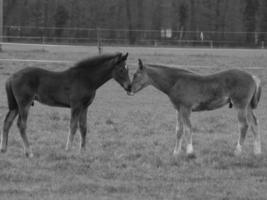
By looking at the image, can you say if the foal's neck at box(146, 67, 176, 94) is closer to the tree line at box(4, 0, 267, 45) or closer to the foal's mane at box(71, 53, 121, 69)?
the foal's mane at box(71, 53, 121, 69)

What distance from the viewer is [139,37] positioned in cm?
4891

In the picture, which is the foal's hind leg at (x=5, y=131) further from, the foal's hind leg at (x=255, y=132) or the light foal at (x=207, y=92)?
the foal's hind leg at (x=255, y=132)

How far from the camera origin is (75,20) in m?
50.6

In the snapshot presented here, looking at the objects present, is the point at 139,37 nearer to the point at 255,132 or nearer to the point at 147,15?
the point at 147,15

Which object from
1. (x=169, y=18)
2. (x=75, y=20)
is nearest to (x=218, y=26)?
(x=169, y=18)

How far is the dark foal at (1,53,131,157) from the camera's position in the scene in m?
10.6

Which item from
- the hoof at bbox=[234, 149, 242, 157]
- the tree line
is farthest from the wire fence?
the hoof at bbox=[234, 149, 242, 157]

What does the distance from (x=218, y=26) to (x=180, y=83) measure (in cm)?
4078

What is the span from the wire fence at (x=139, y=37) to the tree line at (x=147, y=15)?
304 mm

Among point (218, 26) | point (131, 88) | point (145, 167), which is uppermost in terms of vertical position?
point (131, 88)

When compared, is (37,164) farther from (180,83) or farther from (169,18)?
(169,18)

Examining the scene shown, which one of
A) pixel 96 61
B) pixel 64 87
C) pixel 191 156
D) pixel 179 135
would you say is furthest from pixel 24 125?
pixel 191 156

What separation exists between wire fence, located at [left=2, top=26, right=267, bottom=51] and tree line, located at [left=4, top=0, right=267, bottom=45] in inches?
12.0

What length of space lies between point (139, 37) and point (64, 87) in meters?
38.4
